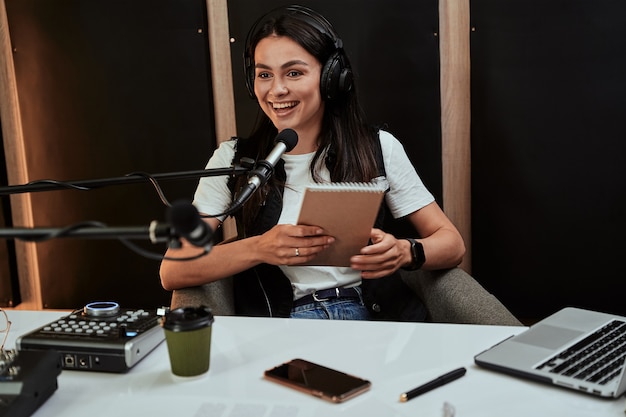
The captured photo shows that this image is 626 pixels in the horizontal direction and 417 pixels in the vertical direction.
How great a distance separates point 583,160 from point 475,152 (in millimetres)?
426

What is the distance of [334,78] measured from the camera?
181 centimetres

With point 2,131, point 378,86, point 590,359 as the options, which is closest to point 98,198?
point 2,131

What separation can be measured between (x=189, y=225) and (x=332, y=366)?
0.52 metres

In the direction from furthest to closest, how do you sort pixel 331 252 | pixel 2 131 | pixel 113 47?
1. pixel 2 131
2. pixel 113 47
3. pixel 331 252

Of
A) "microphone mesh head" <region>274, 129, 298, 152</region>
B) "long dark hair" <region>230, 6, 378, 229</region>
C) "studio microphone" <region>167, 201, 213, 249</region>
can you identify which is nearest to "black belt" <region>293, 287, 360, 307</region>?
"long dark hair" <region>230, 6, 378, 229</region>

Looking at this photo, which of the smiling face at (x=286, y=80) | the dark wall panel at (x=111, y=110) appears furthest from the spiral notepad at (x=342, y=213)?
the dark wall panel at (x=111, y=110)

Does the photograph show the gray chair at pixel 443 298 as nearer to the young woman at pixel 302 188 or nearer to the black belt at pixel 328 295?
the young woman at pixel 302 188

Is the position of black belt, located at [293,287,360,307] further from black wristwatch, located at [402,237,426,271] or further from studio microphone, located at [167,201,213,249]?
studio microphone, located at [167,201,213,249]

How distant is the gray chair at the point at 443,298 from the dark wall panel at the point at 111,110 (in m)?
1.21

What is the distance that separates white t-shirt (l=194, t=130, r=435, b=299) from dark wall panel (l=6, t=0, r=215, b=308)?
3.09 feet

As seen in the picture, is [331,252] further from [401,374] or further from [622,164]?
[622,164]

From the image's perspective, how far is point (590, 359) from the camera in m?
1.00

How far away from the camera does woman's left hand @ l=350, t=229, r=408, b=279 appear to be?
1.52 meters

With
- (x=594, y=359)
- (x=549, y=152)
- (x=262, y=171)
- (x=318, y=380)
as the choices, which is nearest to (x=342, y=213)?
(x=262, y=171)
